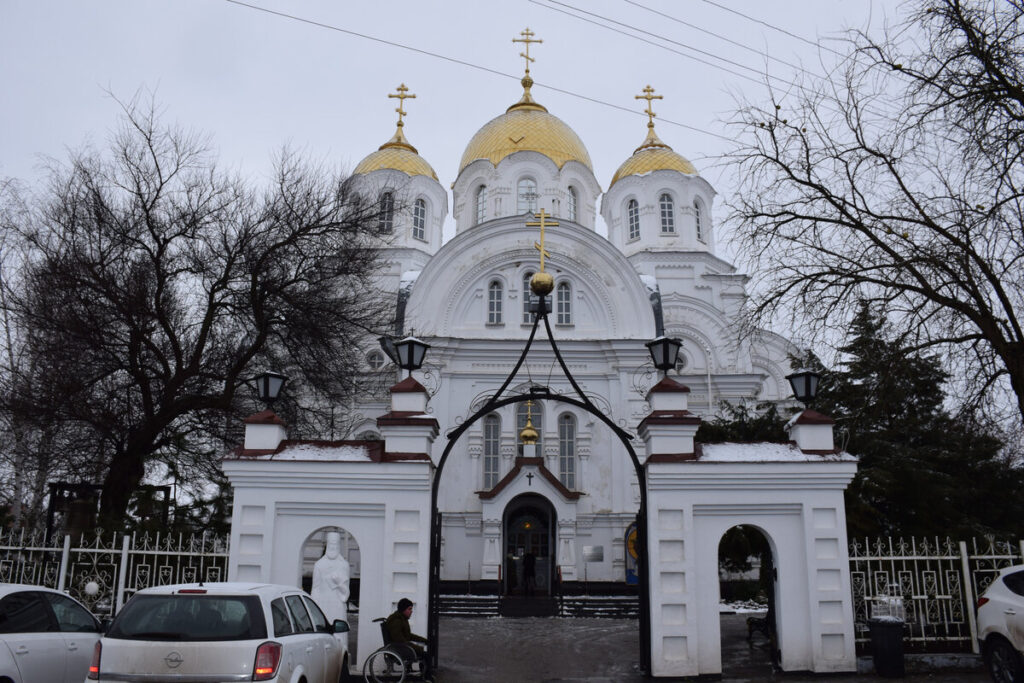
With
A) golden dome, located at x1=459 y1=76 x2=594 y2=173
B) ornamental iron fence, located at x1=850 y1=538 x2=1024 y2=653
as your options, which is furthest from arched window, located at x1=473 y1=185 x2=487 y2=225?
ornamental iron fence, located at x1=850 y1=538 x2=1024 y2=653

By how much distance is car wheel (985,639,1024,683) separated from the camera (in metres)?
9.38

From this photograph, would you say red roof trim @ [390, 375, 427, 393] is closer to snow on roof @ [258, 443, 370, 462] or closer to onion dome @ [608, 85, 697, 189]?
snow on roof @ [258, 443, 370, 462]

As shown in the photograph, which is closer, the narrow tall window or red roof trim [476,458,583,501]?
red roof trim [476,458,583,501]

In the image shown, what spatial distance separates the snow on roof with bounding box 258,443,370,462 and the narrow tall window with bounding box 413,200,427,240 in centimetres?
2559

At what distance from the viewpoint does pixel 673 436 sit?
11516 mm

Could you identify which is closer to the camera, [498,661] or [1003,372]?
[1003,372]

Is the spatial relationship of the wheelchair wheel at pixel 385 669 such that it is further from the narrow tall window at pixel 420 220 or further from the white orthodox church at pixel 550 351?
the narrow tall window at pixel 420 220

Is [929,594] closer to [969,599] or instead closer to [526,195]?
[969,599]

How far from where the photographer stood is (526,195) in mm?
34188

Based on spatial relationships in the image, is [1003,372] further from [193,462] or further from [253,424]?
[193,462]

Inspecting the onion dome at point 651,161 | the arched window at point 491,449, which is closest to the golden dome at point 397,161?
the onion dome at point 651,161

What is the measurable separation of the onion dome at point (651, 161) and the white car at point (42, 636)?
100 ft

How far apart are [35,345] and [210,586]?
406 inches

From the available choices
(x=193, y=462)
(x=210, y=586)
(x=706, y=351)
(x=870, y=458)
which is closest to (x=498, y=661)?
(x=210, y=586)
